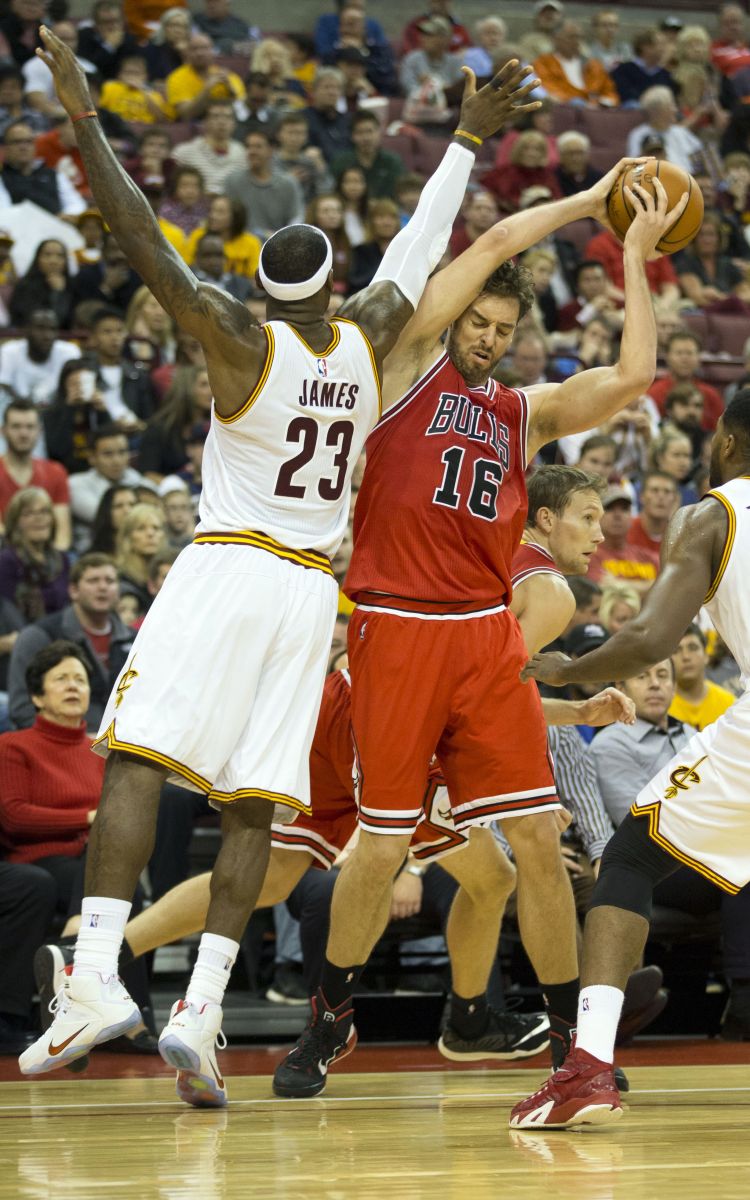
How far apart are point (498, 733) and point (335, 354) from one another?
3.86ft

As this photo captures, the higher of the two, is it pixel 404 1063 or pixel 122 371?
pixel 122 371

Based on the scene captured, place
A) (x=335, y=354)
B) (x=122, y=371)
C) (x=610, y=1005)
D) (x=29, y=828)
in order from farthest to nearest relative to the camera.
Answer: (x=122, y=371) → (x=29, y=828) → (x=335, y=354) → (x=610, y=1005)

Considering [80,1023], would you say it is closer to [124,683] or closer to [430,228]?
[124,683]

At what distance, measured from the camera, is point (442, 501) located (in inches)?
190

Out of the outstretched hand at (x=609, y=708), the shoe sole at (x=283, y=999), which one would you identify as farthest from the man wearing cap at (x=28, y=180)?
the outstretched hand at (x=609, y=708)

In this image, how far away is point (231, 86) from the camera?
48.5 ft

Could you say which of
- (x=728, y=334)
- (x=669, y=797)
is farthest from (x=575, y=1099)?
(x=728, y=334)

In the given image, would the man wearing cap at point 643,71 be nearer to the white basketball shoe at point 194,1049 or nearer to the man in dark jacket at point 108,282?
the man in dark jacket at point 108,282

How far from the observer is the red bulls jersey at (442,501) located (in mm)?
4816

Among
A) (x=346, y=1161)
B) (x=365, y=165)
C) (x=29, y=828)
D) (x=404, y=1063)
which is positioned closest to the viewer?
(x=346, y=1161)

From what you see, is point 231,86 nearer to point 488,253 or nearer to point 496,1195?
point 488,253

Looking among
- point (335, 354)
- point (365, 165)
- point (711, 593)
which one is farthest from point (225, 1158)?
point (365, 165)

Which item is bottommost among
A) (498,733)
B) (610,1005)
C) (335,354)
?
(610,1005)

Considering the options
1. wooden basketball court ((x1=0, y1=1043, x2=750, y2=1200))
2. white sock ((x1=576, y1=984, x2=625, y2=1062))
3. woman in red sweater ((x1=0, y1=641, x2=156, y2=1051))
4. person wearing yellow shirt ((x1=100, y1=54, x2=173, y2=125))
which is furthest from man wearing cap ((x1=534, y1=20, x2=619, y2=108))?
white sock ((x1=576, y1=984, x2=625, y2=1062))
